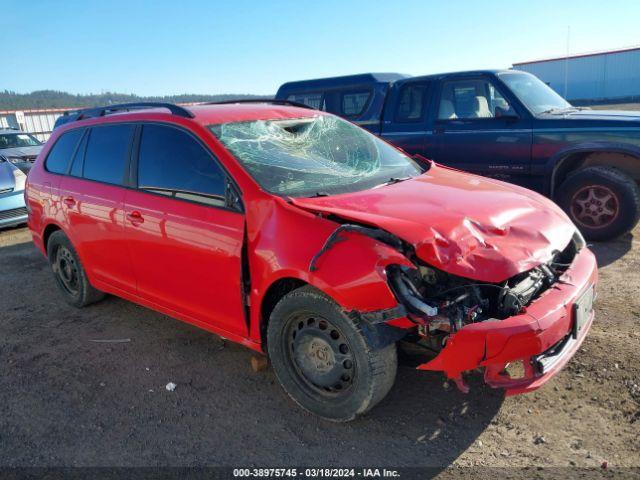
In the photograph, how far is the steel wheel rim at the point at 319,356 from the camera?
2.88m

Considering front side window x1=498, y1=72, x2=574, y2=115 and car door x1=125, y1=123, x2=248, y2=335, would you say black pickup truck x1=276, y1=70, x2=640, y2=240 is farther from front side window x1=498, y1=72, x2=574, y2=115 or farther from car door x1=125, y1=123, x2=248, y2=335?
car door x1=125, y1=123, x2=248, y2=335

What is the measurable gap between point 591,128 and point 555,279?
374 centimetres

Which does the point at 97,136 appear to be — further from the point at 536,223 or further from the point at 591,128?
the point at 591,128

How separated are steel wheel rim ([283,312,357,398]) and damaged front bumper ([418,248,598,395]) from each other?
457 millimetres

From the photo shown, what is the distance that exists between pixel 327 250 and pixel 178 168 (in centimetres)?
144

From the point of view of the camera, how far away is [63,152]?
4824mm

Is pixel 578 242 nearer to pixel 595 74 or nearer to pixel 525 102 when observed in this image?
pixel 525 102

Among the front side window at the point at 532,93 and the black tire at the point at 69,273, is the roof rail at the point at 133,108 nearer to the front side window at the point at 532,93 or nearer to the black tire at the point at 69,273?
the black tire at the point at 69,273

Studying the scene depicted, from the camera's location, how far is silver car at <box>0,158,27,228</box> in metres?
8.50

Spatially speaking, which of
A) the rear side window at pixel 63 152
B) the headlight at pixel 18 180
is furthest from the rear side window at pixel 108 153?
the headlight at pixel 18 180

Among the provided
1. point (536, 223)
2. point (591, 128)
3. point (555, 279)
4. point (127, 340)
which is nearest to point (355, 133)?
point (536, 223)

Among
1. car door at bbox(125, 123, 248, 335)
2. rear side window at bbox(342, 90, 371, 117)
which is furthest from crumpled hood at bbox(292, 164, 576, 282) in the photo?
rear side window at bbox(342, 90, 371, 117)

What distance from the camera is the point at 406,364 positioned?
2.94m

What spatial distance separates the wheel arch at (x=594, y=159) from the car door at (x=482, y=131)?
0.34m
